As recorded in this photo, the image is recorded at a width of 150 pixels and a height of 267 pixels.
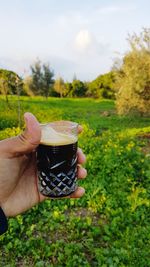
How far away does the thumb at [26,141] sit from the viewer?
7.97 feet

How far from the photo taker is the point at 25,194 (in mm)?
3066

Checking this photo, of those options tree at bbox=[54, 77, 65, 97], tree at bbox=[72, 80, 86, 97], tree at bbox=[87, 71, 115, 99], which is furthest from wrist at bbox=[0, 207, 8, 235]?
tree at bbox=[72, 80, 86, 97]

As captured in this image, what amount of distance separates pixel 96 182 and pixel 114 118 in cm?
1869

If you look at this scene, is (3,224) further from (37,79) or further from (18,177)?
(37,79)

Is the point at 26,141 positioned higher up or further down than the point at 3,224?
higher up

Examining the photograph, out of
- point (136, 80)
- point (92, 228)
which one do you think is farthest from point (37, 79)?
point (92, 228)

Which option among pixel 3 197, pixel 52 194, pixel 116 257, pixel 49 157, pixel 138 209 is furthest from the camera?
pixel 138 209

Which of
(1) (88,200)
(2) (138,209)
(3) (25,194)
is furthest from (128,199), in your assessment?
(3) (25,194)

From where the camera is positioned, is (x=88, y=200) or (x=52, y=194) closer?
(x=52, y=194)

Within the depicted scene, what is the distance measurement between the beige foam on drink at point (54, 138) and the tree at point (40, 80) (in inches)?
1891

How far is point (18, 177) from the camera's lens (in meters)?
3.02

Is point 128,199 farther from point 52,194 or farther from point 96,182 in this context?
point 52,194

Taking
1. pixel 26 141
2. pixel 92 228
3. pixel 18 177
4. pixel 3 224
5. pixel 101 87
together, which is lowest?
pixel 92 228

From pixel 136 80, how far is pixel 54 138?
1677cm
